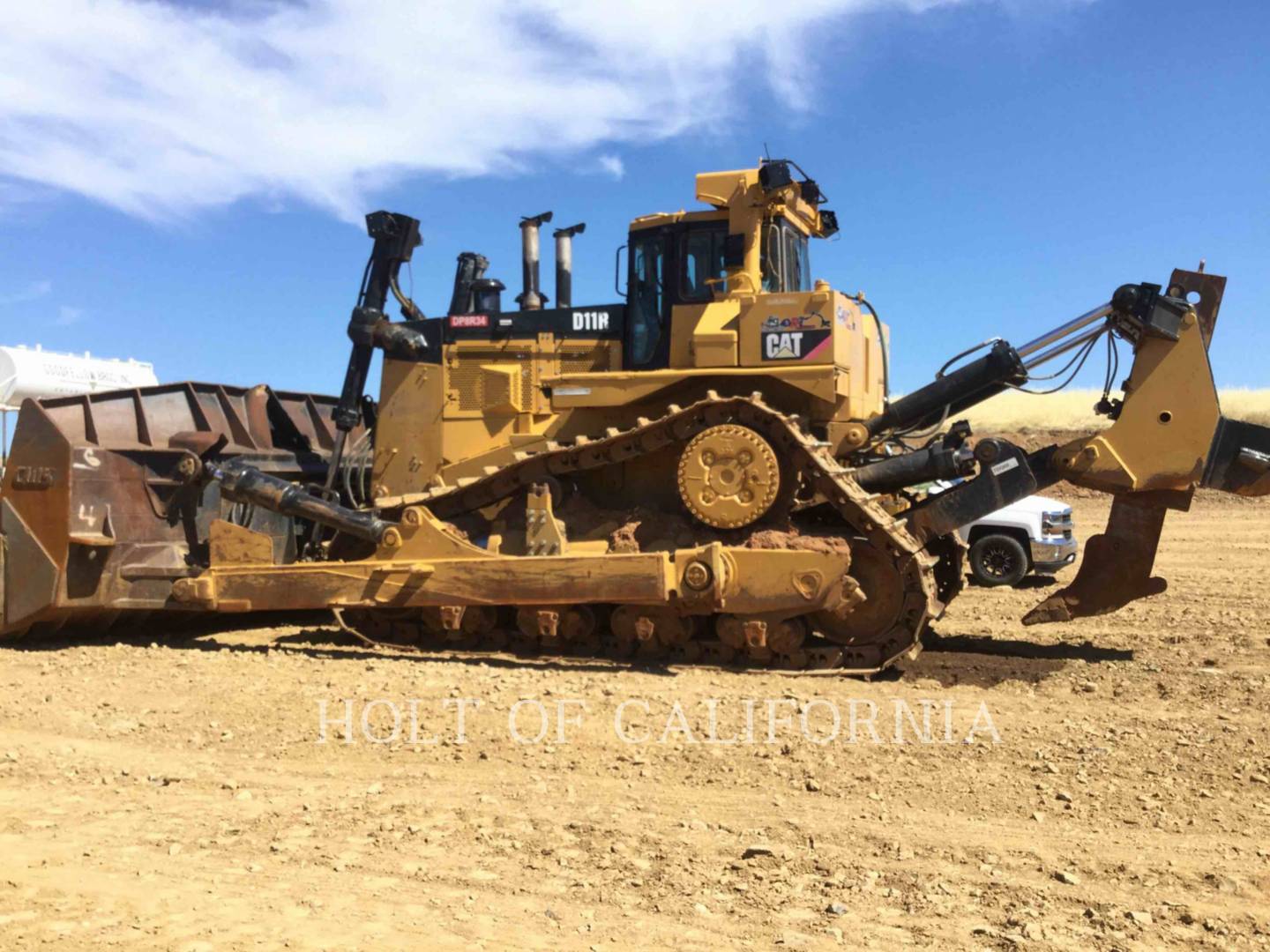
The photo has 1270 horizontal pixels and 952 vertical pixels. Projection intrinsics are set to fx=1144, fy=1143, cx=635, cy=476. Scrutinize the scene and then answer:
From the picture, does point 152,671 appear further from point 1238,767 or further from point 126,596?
point 1238,767

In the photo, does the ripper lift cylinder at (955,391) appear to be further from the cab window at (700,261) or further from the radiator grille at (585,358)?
the radiator grille at (585,358)

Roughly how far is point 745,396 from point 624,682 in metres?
2.39

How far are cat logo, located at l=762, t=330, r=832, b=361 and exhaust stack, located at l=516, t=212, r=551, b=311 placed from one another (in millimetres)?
2605

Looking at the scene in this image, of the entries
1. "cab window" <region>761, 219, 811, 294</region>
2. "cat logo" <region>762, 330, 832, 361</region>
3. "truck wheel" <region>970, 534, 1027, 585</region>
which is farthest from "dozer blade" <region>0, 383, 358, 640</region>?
"truck wheel" <region>970, 534, 1027, 585</region>

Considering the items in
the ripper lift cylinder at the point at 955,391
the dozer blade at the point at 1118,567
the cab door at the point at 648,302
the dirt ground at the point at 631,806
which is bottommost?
the dirt ground at the point at 631,806

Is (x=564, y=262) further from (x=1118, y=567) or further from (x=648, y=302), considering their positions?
(x=1118, y=567)

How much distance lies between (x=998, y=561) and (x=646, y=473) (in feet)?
27.0

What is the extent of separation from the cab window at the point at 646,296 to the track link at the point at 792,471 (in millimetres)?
946

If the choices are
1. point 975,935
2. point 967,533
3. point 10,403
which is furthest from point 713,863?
point 10,403

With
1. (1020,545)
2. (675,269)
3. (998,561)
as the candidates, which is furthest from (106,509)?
(1020,545)

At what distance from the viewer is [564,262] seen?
10.8 meters

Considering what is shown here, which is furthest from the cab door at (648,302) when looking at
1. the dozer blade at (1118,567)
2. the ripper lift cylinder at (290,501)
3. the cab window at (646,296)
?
the dozer blade at (1118,567)

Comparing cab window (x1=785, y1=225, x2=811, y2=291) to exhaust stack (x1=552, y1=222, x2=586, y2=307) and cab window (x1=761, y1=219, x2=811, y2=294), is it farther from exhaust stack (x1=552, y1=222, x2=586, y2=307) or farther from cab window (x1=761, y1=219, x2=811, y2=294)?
exhaust stack (x1=552, y1=222, x2=586, y2=307)

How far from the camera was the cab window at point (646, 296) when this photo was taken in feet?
31.1
